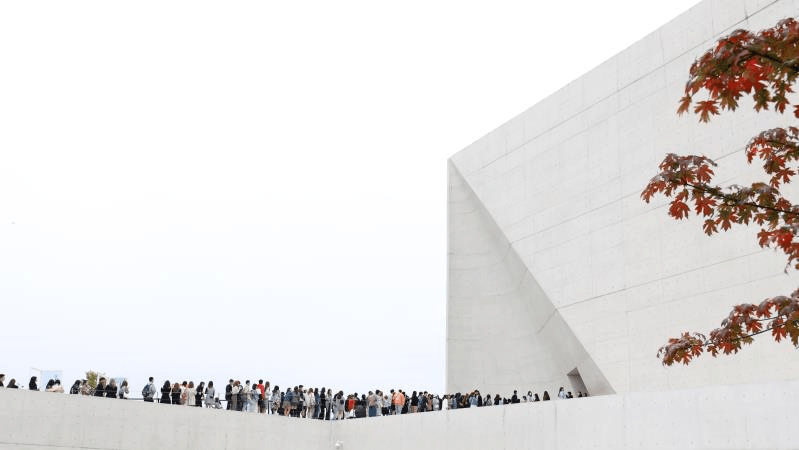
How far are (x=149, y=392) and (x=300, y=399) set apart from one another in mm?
4609

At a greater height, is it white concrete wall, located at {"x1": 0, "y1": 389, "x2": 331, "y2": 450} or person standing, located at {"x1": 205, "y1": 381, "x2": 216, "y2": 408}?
person standing, located at {"x1": 205, "y1": 381, "x2": 216, "y2": 408}

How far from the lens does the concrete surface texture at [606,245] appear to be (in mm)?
20375

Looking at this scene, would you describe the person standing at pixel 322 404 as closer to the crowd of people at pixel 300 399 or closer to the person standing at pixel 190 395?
the crowd of people at pixel 300 399

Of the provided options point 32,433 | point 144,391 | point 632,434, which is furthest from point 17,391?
point 632,434

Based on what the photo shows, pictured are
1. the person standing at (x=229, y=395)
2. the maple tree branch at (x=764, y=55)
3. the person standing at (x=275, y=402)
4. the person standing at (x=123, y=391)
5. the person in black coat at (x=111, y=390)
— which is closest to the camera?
the maple tree branch at (x=764, y=55)

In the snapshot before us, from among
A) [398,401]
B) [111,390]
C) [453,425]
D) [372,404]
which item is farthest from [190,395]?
[453,425]

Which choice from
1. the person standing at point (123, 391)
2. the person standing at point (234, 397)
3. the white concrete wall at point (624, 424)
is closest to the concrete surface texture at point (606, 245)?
the white concrete wall at point (624, 424)

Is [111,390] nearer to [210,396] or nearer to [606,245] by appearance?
[210,396]

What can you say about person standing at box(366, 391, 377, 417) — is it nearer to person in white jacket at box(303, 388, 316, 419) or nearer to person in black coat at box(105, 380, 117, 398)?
person in white jacket at box(303, 388, 316, 419)

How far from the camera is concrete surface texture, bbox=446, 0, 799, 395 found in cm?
2038

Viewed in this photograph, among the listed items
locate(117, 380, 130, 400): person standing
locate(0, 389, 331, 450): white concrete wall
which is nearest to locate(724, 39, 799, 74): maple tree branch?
locate(0, 389, 331, 450): white concrete wall

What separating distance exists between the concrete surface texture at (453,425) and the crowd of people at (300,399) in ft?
1.29

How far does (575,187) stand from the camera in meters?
25.8

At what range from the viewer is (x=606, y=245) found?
24062mm
